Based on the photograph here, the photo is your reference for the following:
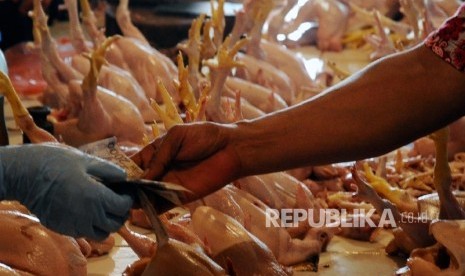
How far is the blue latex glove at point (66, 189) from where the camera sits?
1690 millimetres

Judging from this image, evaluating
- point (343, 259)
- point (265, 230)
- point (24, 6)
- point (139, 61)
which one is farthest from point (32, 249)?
point (24, 6)

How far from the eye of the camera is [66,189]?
1.69 meters

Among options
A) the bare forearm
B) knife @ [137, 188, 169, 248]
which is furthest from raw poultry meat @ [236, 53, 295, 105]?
knife @ [137, 188, 169, 248]

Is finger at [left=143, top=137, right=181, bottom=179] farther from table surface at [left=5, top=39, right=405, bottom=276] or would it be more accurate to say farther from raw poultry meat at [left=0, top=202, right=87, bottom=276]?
table surface at [left=5, top=39, right=405, bottom=276]

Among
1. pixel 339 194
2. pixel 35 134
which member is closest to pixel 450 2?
pixel 339 194

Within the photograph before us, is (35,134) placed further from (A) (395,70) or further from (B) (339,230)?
(A) (395,70)

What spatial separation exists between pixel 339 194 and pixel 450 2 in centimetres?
168

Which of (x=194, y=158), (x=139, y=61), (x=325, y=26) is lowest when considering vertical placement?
(x=325, y=26)

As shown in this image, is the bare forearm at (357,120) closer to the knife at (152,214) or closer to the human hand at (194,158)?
the human hand at (194,158)

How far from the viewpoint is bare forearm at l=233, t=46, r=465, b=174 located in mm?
2094

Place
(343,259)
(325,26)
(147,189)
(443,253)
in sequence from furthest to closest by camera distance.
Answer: (325,26)
(343,259)
(443,253)
(147,189)

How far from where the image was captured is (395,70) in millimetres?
2139

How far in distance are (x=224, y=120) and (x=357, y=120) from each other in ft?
4.32

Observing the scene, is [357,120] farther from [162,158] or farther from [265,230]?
[265,230]
